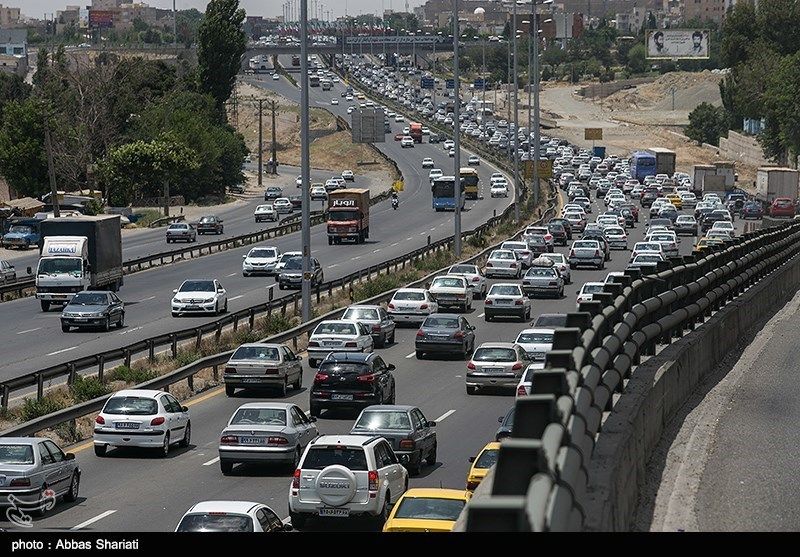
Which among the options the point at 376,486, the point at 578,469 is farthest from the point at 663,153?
the point at 578,469

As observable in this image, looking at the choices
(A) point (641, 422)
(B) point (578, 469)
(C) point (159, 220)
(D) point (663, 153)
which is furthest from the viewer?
(D) point (663, 153)

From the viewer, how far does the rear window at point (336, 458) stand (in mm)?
21031

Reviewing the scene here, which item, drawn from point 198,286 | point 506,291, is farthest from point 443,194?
point 506,291

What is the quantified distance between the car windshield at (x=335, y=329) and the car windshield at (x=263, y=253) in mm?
27322

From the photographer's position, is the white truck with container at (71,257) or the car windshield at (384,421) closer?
the car windshield at (384,421)

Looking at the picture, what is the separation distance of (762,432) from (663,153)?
128897 millimetres

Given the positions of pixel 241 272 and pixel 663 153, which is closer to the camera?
pixel 241 272

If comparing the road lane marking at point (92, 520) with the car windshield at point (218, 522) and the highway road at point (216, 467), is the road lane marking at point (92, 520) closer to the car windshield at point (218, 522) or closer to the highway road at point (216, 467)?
the highway road at point (216, 467)

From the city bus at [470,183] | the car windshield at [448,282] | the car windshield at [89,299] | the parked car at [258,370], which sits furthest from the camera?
the city bus at [470,183]

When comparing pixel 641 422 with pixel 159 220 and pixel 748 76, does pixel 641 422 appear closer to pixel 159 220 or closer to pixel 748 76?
pixel 159 220

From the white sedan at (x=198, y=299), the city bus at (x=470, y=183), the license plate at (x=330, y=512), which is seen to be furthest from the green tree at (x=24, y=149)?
the license plate at (x=330, y=512)

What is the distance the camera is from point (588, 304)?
15.5 m

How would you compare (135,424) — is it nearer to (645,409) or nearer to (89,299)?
(645,409)
